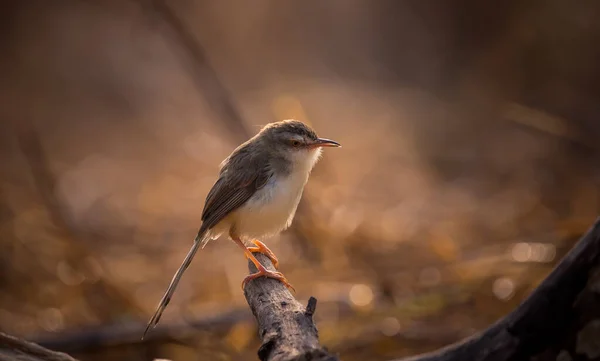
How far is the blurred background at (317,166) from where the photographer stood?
6227 millimetres

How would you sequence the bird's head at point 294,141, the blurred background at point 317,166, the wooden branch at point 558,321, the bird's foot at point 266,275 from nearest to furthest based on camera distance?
1. the wooden branch at point 558,321
2. the bird's foot at point 266,275
3. the bird's head at point 294,141
4. the blurred background at point 317,166

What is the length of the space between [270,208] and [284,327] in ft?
4.63

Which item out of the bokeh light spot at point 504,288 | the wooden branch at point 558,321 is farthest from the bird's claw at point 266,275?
the bokeh light spot at point 504,288

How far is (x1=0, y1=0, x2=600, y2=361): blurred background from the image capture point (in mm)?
6227

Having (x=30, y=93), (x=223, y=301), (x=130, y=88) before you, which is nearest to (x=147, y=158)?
(x=130, y=88)

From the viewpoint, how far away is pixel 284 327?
119 inches

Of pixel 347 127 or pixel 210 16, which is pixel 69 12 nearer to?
pixel 210 16

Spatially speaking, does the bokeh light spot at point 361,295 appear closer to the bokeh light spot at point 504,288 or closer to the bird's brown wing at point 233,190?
the bokeh light spot at point 504,288

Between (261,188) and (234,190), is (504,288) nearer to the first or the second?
(261,188)

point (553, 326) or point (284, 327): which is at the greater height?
point (284, 327)

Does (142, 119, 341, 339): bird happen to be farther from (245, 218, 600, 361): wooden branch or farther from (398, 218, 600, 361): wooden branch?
(398, 218, 600, 361): wooden branch

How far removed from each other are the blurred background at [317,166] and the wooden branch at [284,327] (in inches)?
90.7

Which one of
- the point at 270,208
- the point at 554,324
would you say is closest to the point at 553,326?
the point at 554,324

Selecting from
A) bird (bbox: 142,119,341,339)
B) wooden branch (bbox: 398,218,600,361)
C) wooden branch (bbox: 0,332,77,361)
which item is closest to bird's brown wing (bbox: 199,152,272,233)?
bird (bbox: 142,119,341,339)
